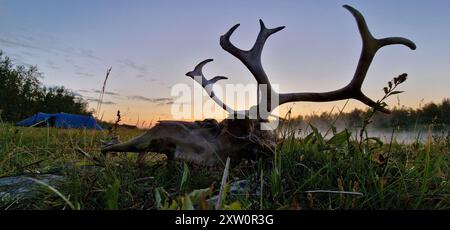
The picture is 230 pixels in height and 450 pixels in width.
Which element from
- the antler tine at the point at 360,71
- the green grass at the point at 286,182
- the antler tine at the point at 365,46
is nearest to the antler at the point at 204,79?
the antler tine at the point at 360,71

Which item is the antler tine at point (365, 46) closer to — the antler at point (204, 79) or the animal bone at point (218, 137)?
the animal bone at point (218, 137)

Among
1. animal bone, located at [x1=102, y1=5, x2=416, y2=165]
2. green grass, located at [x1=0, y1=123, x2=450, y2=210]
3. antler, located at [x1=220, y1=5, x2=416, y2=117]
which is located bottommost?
green grass, located at [x1=0, y1=123, x2=450, y2=210]

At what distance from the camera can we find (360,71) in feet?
11.8

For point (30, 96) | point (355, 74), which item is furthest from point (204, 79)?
point (30, 96)

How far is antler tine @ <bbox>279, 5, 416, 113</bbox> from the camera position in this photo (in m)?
3.59

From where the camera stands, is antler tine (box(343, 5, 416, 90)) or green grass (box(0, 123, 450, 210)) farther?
antler tine (box(343, 5, 416, 90))

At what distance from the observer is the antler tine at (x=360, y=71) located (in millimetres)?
3588

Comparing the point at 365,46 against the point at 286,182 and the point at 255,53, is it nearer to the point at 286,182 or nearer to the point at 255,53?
the point at 255,53

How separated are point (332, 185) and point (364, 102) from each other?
1.19 m

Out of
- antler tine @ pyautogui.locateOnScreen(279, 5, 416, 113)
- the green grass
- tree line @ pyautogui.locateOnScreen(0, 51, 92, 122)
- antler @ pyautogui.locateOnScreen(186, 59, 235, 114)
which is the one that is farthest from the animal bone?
tree line @ pyautogui.locateOnScreen(0, 51, 92, 122)

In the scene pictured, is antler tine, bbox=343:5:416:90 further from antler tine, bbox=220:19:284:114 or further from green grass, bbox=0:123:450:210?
antler tine, bbox=220:19:284:114
